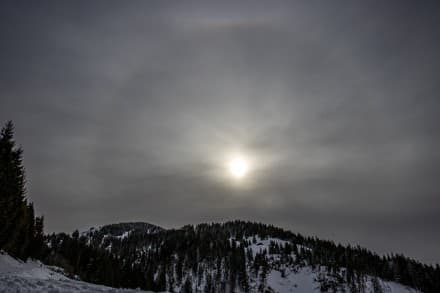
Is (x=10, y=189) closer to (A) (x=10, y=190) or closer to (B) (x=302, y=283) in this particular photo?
(A) (x=10, y=190)

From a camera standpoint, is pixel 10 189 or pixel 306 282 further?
pixel 306 282

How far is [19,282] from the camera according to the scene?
1373cm

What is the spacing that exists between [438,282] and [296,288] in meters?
79.7

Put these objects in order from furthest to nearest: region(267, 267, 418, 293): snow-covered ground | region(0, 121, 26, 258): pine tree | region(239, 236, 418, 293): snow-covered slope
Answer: region(267, 267, 418, 293): snow-covered ground, region(239, 236, 418, 293): snow-covered slope, region(0, 121, 26, 258): pine tree

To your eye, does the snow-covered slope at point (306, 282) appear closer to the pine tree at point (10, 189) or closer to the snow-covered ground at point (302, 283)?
the snow-covered ground at point (302, 283)

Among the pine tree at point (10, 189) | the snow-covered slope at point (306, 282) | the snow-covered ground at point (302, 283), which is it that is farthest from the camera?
the snow-covered ground at point (302, 283)

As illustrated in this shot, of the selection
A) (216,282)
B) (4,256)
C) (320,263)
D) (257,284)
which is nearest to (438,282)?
(320,263)

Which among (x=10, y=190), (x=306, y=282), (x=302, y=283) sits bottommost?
(x=302, y=283)

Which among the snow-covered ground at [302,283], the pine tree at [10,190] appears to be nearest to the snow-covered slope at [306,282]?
the snow-covered ground at [302,283]

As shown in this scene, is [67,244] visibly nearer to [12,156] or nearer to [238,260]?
[12,156]

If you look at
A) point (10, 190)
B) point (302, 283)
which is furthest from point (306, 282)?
point (10, 190)

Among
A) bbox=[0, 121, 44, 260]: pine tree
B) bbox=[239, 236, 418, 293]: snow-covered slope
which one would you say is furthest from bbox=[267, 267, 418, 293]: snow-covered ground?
bbox=[0, 121, 44, 260]: pine tree

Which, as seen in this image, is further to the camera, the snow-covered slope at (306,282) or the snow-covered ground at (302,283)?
the snow-covered ground at (302,283)

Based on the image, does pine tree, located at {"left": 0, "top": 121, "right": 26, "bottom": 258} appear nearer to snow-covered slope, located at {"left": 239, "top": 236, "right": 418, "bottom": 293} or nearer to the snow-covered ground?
snow-covered slope, located at {"left": 239, "top": 236, "right": 418, "bottom": 293}
